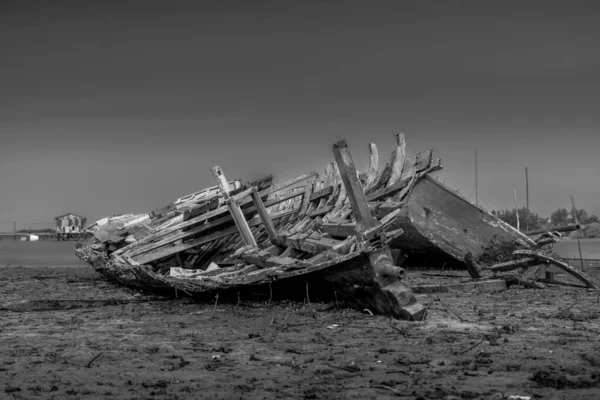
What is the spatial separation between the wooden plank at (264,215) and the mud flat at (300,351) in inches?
53.2

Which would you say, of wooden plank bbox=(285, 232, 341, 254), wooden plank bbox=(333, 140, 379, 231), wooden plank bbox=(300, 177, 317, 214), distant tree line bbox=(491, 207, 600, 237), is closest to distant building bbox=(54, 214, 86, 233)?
distant tree line bbox=(491, 207, 600, 237)

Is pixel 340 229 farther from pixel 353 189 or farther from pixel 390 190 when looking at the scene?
pixel 390 190

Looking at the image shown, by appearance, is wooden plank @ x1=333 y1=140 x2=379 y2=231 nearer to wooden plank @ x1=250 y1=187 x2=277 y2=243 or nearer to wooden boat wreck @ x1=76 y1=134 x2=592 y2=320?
wooden boat wreck @ x1=76 y1=134 x2=592 y2=320

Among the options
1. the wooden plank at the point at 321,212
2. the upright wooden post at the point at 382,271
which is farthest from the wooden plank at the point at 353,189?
the wooden plank at the point at 321,212

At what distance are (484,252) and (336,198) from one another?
132 inches

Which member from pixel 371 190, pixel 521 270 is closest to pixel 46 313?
pixel 371 190

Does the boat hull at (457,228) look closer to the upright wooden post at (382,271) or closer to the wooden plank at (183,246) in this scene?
the wooden plank at (183,246)

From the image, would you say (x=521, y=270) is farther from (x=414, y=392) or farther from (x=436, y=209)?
(x=414, y=392)

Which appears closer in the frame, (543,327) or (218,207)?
(543,327)

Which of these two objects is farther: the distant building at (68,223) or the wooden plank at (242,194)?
the distant building at (68,223)

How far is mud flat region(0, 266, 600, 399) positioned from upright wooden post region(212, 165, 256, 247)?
153 cm

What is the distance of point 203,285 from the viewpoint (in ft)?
35.2

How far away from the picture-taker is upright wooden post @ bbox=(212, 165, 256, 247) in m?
12.5

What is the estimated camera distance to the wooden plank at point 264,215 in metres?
12.1
